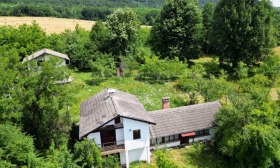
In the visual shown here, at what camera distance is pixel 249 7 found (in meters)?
47.9

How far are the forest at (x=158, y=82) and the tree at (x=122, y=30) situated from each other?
0.63 feet

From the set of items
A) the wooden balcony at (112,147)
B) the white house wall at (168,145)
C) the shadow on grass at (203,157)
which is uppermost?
the wooden balcony at (112,147)

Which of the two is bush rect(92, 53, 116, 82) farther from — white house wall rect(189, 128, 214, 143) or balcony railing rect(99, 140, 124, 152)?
balcony railing rect(99, 140, 124, 152)

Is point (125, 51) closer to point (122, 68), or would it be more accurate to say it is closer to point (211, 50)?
point (122, 68)

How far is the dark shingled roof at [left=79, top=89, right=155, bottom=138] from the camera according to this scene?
2597 cm

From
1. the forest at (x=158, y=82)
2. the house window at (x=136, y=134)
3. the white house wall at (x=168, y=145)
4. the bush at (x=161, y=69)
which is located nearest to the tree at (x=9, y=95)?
the forest at (x=158, y=82)

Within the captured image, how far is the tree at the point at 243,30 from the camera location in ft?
157

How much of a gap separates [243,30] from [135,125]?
3079cm

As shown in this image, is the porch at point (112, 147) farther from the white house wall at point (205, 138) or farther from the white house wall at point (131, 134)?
the white house wall at point (205, 138)

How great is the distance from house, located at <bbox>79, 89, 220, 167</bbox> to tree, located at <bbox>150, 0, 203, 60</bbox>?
76.0 feet

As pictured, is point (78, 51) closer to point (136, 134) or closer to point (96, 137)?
point (96, 137)

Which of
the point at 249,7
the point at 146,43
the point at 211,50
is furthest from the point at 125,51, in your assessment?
the point at 211,50

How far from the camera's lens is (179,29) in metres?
52.9

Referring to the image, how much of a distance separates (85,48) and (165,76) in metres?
17.8
